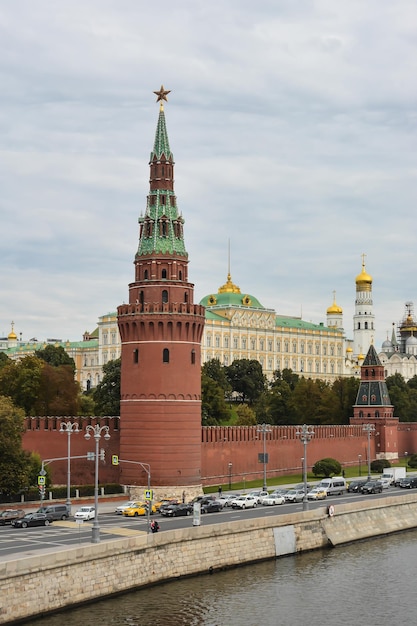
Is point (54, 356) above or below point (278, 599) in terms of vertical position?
above

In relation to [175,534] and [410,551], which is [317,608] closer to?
[175,534]

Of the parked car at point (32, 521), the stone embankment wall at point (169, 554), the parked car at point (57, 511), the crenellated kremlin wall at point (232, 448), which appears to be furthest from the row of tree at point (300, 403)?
the parked car at point (32, 521)

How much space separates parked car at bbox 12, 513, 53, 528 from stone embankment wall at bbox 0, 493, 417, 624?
405 inches

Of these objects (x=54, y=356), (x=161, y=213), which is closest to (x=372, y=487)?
(x=161, y=213)

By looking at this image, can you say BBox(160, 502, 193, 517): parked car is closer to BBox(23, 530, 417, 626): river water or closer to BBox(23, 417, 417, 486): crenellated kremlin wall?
BBox(23, 530, 417, 626): river water

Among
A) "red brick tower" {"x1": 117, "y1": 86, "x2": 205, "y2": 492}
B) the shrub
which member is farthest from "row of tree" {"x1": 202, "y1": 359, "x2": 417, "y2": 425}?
"red brick tower" {"x1": 117, "y1": 86, "x2": 205, "y2": 492}

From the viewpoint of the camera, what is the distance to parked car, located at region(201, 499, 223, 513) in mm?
67125

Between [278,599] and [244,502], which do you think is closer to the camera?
[278,599]

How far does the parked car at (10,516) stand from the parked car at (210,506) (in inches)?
478

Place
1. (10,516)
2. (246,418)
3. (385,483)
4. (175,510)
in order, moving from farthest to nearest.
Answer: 1. (246,418)
2. (385,483)
3. (175,510)
4. (10,516)

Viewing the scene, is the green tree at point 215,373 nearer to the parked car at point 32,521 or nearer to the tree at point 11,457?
the tree at point 11,457

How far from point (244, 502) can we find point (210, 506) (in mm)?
3726

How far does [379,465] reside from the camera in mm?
106375

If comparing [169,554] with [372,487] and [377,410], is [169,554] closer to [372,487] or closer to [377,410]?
[372,487]
